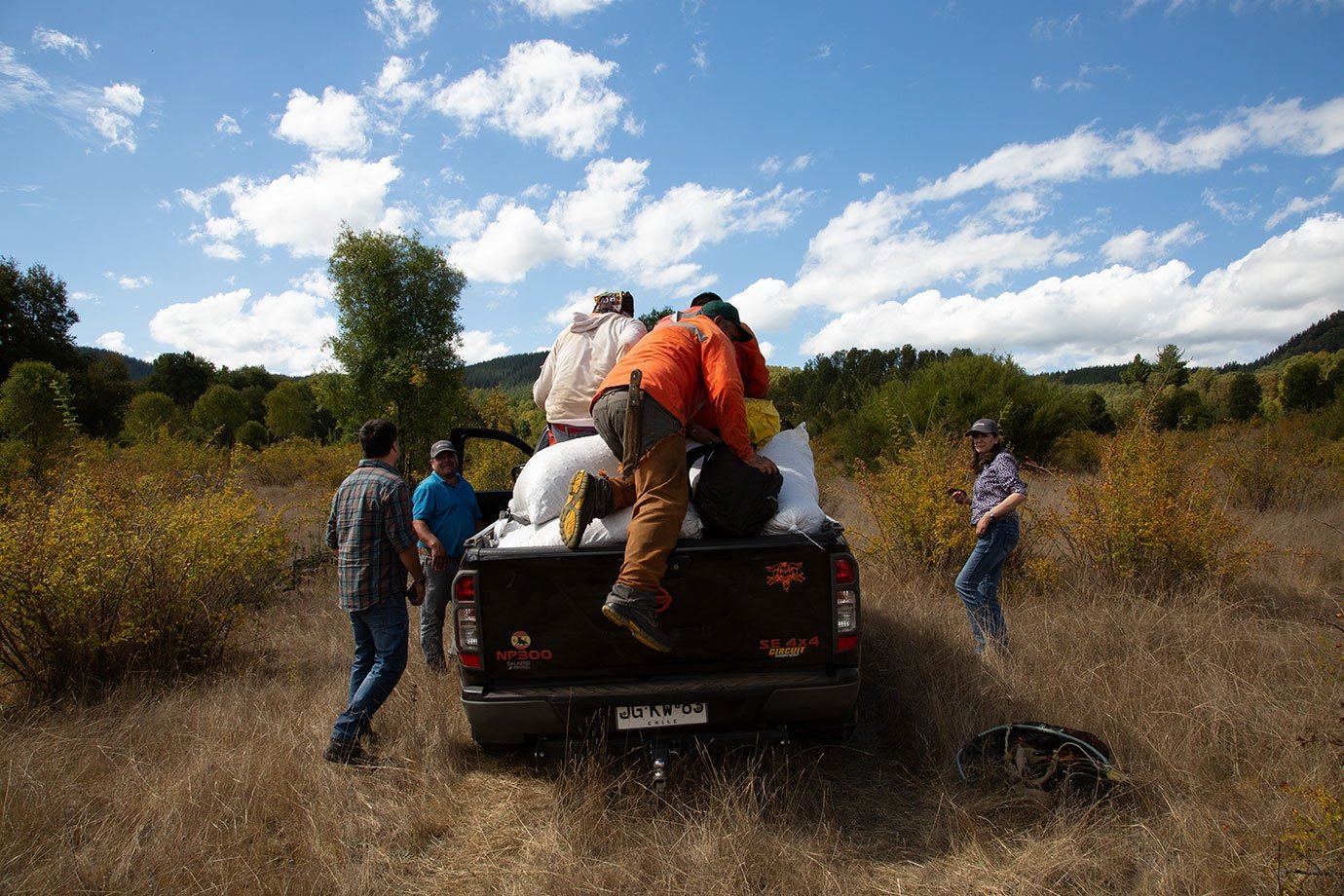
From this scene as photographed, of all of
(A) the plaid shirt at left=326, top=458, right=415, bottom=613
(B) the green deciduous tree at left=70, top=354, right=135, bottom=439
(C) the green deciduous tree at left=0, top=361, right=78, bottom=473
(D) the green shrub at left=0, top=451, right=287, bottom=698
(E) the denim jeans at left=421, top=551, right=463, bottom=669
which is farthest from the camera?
(B) the green deciduous tree at left=70, top=354, right=135, bottom=439

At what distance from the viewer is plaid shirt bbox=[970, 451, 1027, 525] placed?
500cm

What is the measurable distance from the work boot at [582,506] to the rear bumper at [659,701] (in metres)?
0.68

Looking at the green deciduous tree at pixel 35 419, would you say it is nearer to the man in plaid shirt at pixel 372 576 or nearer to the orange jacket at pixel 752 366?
the man in plaid shirt at pixel 372 576

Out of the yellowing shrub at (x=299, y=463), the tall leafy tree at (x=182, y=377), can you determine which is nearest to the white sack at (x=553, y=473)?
the yellowing shrub at (x=299, y=463)

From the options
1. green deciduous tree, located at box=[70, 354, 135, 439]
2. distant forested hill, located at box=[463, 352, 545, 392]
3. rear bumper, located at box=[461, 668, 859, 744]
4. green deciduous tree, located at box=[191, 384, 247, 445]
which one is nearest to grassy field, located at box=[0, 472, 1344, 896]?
rear bumper, located at box=[461, 668, 859, 744]

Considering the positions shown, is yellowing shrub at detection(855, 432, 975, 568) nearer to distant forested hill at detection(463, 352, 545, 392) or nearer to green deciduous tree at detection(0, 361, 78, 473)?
green deciduous tree at detection(0, 361, 78, 473)

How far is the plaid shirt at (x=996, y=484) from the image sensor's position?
16.4 feet

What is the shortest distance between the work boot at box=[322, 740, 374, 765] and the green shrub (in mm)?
2027

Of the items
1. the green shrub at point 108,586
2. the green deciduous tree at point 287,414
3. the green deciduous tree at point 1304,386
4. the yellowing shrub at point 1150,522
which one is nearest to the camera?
the green shrub at point 108,586

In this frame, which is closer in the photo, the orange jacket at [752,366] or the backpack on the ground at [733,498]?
the backpack on the ground at [733,498]

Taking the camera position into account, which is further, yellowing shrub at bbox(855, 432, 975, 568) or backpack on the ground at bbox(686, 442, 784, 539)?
yellowing shrub at bbox(855, 432, 975, 568)

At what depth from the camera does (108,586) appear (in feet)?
16.2

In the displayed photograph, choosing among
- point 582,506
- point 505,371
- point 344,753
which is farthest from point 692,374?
point 505,371

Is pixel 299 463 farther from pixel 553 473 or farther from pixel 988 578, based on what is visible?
pixel 988 578
